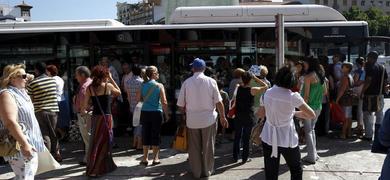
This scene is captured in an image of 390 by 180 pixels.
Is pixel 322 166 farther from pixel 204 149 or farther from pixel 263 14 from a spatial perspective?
pixel 263 14

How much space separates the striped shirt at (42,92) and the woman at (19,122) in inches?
100

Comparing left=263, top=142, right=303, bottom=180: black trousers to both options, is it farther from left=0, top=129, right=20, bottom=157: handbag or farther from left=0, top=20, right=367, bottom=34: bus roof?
left=0, top=20, right=367, bottom=34: bus roof

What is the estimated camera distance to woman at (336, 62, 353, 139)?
8.96m

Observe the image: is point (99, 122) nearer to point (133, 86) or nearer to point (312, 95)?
point (133, 86)

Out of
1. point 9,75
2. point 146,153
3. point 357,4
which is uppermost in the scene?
point 357,4

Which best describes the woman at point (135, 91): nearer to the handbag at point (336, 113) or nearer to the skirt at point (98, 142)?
the skirt at point (98, 142)

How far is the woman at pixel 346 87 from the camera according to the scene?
896 cm

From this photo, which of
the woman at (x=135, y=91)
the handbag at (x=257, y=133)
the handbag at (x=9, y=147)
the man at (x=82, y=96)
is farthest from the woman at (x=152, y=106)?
the handbag at (x=9, y=147)

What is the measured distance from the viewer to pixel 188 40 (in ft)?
31.0

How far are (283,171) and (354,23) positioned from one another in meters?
4.05

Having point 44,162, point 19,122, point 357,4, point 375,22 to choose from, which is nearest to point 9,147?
point 19,122

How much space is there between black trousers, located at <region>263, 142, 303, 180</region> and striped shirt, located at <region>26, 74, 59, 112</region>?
3.91m

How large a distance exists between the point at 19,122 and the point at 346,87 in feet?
21.5

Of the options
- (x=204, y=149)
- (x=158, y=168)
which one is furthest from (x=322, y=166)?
(x=158, y=168)
